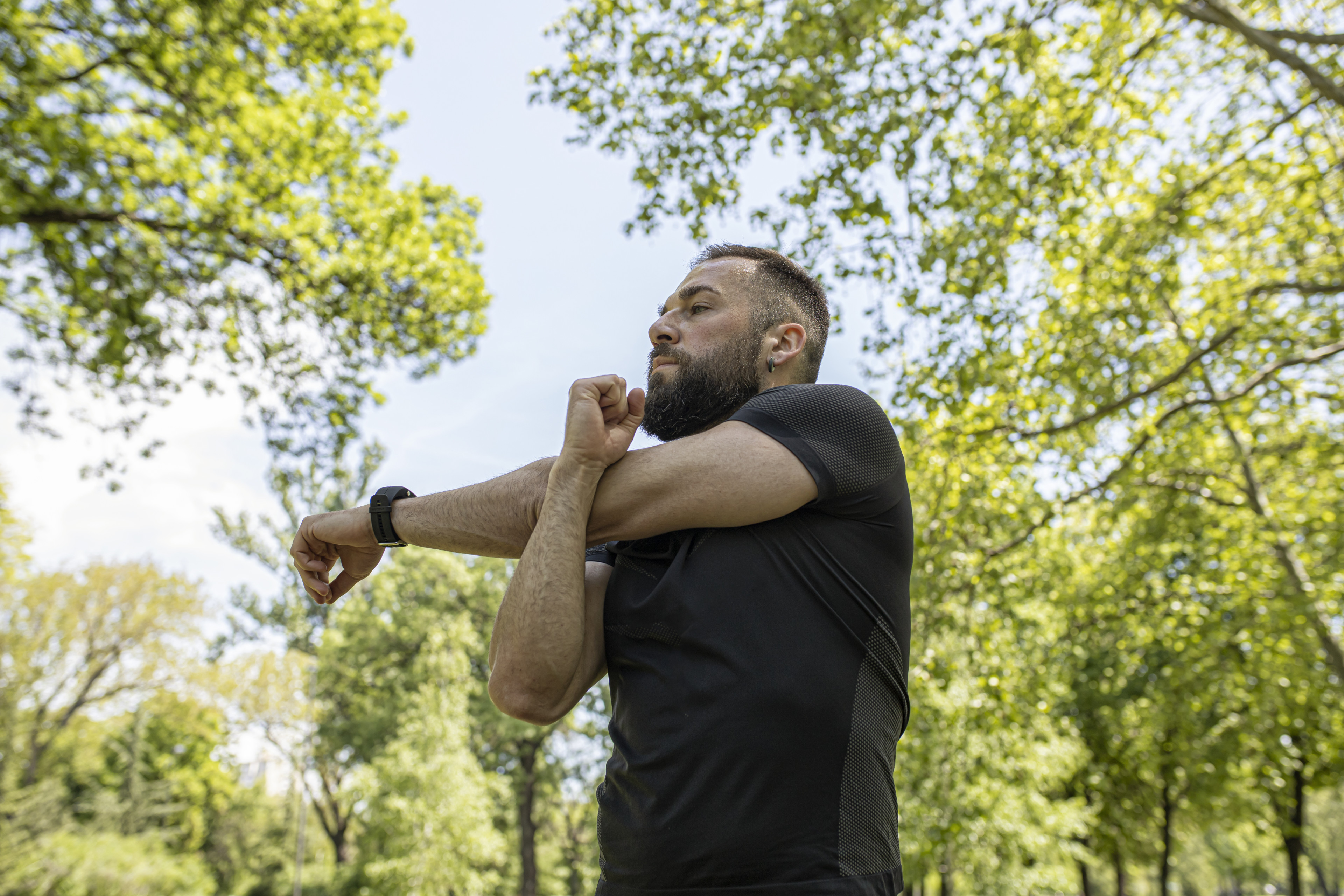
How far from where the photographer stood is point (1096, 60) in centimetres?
707

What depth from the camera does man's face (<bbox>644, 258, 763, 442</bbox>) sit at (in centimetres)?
207

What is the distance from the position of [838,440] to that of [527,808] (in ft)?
99.9

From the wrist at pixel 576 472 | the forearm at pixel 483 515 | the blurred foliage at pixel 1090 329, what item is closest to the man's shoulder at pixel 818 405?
the wrist at pixel 576 472

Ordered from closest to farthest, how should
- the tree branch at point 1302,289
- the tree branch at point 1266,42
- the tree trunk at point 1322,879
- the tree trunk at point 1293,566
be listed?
the tree branch at point 1266,42, the tree branch at point 1302,289, the tree trunk at point 1293,566, the tree trunk at point 1322,879

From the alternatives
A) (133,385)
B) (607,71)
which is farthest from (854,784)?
(133,385)

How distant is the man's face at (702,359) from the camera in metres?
2.07

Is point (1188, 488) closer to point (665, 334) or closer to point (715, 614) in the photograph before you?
point (665, 334)

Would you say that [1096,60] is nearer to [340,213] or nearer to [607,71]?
[607,71]

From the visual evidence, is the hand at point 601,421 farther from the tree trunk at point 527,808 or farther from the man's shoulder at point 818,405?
the tree trunk at point 527,808

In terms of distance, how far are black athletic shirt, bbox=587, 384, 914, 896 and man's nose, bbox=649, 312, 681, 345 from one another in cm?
39

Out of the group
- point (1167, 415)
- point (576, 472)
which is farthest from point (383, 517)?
point (1167, 415)

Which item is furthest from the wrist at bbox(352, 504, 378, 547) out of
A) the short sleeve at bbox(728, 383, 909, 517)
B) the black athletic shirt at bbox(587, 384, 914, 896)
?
the short sleeve at bbox(728, 383, 909, 517)

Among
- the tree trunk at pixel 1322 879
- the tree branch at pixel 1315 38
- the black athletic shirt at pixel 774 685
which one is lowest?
the tree trunk at pixel 1322 879

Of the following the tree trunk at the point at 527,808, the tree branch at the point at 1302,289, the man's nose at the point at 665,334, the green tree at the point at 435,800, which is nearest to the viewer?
the man's nose at the point at 665,334
